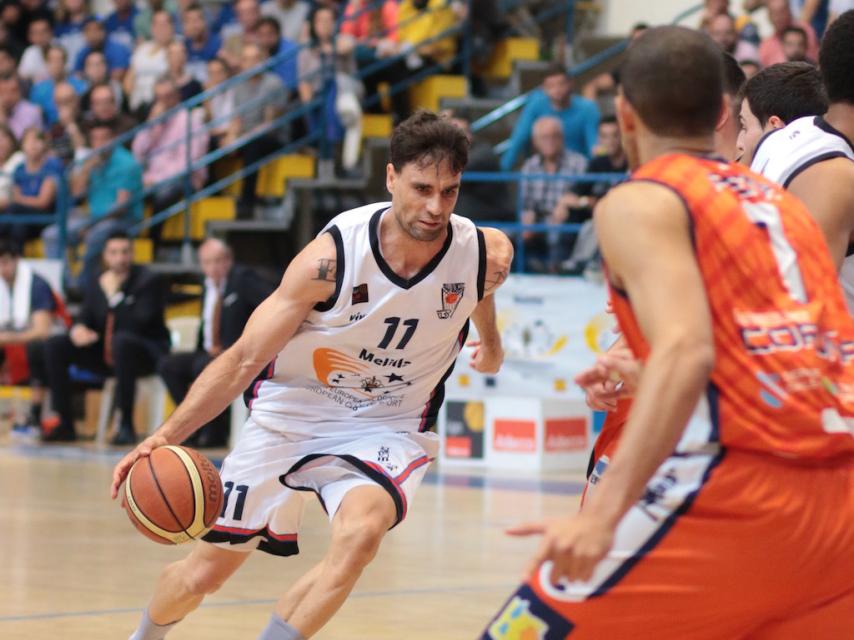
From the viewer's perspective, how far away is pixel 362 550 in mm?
4746

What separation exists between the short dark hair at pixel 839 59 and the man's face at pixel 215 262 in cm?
908

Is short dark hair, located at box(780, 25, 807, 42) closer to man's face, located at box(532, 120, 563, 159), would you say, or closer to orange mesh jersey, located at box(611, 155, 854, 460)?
man's face, located at box(532, 120, 563, 159)

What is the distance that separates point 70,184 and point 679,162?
45.8 feet

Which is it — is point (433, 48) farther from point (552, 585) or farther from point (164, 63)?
point (552, 585)

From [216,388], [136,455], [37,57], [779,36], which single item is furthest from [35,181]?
[136,455]

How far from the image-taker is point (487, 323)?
5551mm

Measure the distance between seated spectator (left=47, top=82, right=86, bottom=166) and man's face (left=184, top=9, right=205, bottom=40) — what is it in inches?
55.8

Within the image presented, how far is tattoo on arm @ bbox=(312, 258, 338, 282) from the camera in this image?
16.7ft

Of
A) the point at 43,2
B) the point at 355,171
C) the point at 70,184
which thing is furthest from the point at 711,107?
the point at 43,2

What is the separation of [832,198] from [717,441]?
1083 mm

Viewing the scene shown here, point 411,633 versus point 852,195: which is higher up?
point 852,195

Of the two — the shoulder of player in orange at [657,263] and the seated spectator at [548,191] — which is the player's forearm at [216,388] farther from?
the seated spectator at [548,191]

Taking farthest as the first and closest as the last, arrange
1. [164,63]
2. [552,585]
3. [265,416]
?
[164,63], [265,416], [552,585]

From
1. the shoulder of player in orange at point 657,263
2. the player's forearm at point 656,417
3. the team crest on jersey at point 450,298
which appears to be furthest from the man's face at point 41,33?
the player's forearm at point 656,417
